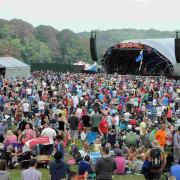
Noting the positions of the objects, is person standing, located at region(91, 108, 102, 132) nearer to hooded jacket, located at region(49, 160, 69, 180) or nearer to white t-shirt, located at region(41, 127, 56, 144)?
white t-shirt, located at region(41, 127, 56, 144)

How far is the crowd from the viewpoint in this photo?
34.9ft

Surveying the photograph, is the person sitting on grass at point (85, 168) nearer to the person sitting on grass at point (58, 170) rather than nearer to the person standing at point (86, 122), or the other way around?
the person sitting on grass at point (58, 170)

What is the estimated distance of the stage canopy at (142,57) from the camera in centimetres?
5166

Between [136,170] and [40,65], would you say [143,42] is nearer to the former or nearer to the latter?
[40,65]

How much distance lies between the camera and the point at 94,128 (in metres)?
18.7

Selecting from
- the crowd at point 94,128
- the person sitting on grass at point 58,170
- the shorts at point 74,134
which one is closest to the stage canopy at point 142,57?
the crowd at point 94,128

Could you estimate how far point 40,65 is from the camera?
2847 inches

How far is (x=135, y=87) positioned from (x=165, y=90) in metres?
1.93

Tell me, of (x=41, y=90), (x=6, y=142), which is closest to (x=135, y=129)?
(x=6, y=142)

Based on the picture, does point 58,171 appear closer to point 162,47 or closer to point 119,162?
point 119,162

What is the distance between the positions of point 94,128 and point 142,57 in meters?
35.2

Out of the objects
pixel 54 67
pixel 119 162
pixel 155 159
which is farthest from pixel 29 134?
pixel 54 67

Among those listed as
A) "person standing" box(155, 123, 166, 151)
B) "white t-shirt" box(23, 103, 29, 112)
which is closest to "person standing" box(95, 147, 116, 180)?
"person standing" box(155, 123, 166, 151)

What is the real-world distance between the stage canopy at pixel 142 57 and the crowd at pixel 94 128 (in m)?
18.6
